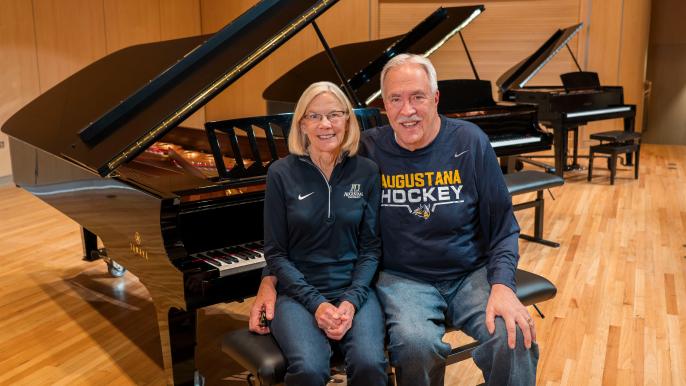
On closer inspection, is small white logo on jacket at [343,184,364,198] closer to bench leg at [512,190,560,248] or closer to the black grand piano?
bench leg at [512,190,560,248]

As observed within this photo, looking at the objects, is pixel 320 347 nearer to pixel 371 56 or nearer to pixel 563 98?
pixel 371 56

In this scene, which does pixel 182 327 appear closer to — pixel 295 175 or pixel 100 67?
pixel 295 175

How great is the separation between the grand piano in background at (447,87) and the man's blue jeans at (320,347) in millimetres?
2735

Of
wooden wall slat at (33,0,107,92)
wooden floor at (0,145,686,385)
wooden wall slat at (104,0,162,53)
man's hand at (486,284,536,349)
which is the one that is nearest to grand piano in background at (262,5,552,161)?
wooden floor at (0,145,686,385)

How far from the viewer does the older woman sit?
2037mm

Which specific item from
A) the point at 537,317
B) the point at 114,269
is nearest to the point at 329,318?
the point at 537,317

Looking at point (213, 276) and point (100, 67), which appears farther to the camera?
point (100, 67)

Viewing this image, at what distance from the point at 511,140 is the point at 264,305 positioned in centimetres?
345

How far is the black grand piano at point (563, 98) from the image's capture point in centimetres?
664

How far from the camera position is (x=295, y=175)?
2.14 m

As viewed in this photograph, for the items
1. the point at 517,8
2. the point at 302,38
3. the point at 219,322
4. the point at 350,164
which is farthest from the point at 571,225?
the point at 302,38

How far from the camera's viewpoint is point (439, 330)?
6.67 feet

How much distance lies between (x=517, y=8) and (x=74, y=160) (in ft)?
25.4

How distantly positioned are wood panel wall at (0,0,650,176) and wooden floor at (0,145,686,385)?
7.88ft
